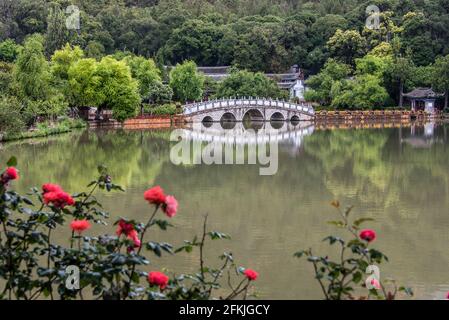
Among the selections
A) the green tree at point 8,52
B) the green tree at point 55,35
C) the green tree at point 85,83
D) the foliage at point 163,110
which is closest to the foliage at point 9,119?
the green tree at point 85,83

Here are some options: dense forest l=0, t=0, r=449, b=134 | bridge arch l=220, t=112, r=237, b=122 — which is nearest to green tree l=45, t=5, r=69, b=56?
dense forest l=0, t=0, r=449, b=134

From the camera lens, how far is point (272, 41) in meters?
51.8

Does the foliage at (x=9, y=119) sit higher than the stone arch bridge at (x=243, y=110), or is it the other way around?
the stone arch bridge at (x=243, y=110)

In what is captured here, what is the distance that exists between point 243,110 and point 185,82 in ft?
15.6

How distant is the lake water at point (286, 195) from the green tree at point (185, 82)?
57.6 ft

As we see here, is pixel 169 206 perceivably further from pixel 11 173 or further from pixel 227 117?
pixel 227 117

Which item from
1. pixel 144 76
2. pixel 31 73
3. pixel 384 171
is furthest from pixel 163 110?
pixel 384 171

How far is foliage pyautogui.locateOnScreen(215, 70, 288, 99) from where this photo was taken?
44.3 m

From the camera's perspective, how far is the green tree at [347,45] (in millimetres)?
49156

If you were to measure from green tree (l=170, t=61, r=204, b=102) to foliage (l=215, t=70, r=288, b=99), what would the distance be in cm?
217

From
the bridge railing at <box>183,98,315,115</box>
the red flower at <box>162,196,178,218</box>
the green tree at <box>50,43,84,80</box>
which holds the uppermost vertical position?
the green tree at <box>50,43,84,80</box>

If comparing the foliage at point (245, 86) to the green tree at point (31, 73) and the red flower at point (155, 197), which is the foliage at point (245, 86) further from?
the red flower at point (155, 197)

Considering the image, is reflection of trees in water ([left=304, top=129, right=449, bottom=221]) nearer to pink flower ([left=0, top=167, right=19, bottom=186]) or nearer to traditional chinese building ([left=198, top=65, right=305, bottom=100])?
pink flower ([left=0, top=167, right=19, bottom=186])
